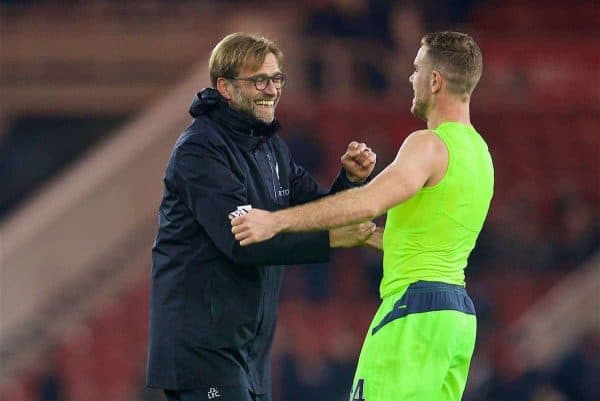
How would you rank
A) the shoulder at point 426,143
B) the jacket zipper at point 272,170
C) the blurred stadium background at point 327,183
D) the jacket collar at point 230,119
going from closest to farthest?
1. the shoulder at point 426,143
2. the jacket collar at point 230,119
3. the jacket zipper at point 272,170
4. the blurred stadium background at point 327,183

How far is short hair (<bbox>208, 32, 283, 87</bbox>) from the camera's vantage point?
5234mm

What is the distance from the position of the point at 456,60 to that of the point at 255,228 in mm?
955

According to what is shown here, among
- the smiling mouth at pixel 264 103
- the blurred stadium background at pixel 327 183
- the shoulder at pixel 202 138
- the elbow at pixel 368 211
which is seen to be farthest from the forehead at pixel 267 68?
the blurred stadium background at pixel 327 183

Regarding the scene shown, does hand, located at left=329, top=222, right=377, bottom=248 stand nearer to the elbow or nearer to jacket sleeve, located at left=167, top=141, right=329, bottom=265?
jacket sleeve, located at left=167, top=141, right=329, bottom=265

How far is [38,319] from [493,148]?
487 cm

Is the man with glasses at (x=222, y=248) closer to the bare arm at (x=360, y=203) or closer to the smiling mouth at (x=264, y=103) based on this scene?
the smiling mouth at (x=264, y=103)

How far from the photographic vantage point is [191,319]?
5059 mm

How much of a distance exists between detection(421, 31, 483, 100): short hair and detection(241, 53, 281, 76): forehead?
620 millimetres

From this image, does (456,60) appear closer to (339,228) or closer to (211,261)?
(339,228)

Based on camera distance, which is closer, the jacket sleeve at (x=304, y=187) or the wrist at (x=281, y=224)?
the wrist at (x=281, y=224)

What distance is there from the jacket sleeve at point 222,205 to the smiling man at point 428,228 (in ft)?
0.57

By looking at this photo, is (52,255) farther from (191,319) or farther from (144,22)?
(191,319)

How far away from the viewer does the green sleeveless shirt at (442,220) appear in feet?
16.0

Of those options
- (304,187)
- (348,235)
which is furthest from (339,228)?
(304,187)
